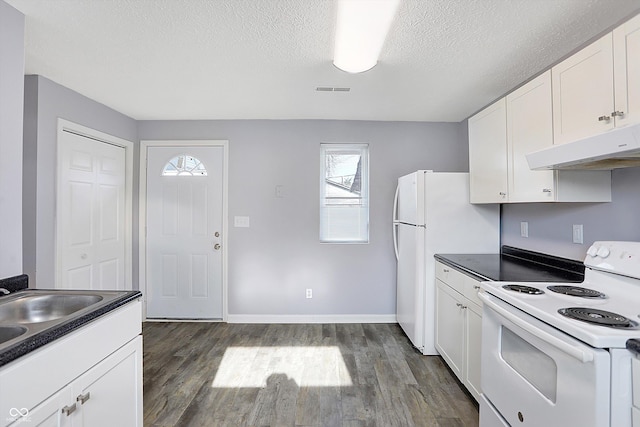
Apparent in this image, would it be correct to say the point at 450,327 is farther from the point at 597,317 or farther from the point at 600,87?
the point at 600,87

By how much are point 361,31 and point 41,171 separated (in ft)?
8.41

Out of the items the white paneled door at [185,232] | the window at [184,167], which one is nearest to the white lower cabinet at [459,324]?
the white paneled door at [185,232]

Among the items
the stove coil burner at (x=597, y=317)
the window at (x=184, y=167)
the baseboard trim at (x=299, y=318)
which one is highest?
the window at (x=184, y=167)

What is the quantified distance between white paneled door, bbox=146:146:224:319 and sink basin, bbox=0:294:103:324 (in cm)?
205

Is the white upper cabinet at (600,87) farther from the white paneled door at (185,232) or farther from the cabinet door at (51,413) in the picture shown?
the white paneled door at (185,232)

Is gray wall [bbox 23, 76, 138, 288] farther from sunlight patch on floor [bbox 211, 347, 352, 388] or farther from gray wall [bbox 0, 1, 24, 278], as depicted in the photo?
sunlight patch on floor [bbox 211, 347, 352, 388]

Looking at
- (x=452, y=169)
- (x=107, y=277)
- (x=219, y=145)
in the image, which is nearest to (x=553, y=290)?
(x=452, y=169)

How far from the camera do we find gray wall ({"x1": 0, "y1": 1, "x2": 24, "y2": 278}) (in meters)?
1.52

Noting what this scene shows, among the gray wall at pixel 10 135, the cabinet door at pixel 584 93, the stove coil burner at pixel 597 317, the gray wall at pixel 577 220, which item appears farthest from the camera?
the gray wall at pixel 577 220

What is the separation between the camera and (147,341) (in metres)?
3.03

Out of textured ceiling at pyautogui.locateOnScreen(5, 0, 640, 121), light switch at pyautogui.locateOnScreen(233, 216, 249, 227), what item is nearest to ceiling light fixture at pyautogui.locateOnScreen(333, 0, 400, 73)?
textured ceiling at pyautogui.locateOnScreen(5, 0, 640, 121)

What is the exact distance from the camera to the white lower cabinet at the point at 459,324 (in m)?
1.96

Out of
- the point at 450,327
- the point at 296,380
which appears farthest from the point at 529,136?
the point at 296,380

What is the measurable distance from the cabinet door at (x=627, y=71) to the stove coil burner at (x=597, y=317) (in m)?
0.81
